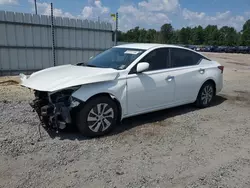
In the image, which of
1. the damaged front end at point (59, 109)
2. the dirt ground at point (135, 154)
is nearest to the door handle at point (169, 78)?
the dirt ground at point (135, 154)

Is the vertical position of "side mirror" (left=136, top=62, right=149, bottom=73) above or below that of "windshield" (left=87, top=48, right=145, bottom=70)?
below

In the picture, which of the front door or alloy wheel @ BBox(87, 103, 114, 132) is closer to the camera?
alloy wheel @ BBox(87, 103, 114, 132)

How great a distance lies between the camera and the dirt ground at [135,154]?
3047 millimetres

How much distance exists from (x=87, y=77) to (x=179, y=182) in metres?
2.19

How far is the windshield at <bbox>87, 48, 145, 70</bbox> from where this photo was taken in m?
4.74

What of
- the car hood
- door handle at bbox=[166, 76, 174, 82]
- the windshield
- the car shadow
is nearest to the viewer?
the car hood

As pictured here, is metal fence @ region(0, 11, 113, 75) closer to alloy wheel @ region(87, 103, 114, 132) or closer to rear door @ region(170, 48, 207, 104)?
rear door @ region(170, 48, 207, 104)

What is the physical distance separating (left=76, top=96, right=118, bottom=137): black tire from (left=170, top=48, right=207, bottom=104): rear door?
1769mm

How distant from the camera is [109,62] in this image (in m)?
4.95

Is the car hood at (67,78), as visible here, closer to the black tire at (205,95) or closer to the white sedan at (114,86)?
the white sedan at (114,86)

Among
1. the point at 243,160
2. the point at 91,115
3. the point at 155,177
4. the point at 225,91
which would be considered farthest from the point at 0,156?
the point at 225,91

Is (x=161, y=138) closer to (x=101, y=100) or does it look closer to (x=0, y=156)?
(x=101, y=100)

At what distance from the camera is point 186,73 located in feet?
18.2

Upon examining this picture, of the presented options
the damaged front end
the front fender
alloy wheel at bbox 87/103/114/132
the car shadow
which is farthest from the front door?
the damaged front end
